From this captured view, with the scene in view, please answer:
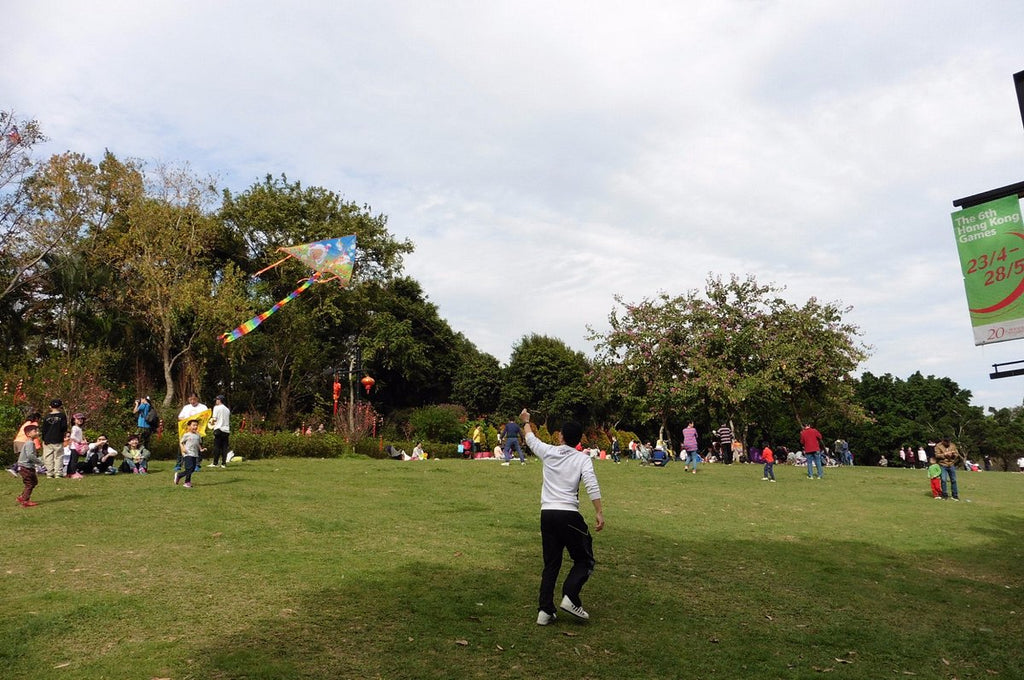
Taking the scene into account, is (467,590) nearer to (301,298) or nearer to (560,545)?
(560,545)

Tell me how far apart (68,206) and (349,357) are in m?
17.9

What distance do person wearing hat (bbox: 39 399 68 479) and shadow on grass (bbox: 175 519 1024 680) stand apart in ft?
38.6

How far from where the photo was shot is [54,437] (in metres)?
16.8

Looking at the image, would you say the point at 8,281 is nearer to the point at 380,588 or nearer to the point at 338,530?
the point at 338,530

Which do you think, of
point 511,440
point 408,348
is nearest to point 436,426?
point 511,440

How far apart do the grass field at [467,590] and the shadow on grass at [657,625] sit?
1.2 inches

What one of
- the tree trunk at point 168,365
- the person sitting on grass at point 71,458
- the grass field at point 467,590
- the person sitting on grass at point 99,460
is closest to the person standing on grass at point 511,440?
the grass field at point 467,590

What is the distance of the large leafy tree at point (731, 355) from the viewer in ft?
130

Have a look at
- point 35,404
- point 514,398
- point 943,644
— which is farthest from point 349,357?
point 943,644

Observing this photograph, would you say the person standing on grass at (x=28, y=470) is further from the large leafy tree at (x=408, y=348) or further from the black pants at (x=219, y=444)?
the large leafy tree at (x=408, y=348)

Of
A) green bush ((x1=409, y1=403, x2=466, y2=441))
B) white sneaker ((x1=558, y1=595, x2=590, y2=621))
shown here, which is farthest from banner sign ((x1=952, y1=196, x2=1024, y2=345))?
green bush ((x1=409, y1=403, x2=466, y2=441))

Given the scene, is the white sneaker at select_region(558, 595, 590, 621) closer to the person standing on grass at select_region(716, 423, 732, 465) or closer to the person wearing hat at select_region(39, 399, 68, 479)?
the person wearing hat at select_region(39, 399, 68, 479)

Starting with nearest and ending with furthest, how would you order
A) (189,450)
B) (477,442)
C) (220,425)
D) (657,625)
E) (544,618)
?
(544,618), (657,625), (189,450), (220,425), (477,442)

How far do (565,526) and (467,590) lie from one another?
6.22 feet
